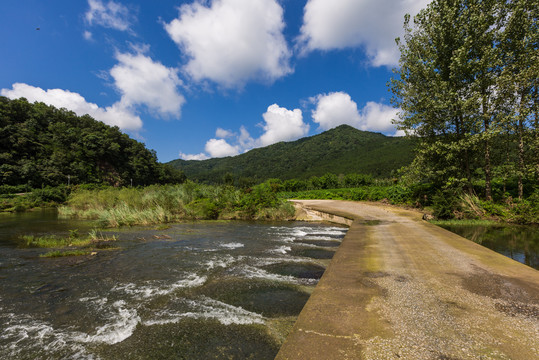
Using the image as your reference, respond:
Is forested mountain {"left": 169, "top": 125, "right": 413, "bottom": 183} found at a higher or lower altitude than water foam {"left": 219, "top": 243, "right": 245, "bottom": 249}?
higher

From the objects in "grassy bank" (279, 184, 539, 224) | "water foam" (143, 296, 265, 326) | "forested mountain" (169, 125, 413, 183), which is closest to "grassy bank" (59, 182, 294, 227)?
"grassy bank" (279, 184, 539, 224)

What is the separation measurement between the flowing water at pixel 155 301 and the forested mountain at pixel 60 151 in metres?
62.9

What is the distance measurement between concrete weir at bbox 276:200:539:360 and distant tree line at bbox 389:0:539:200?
33.5ft

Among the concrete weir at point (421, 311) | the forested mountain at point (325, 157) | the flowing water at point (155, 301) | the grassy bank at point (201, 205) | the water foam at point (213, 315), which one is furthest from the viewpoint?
the forested mountain at point (325, 157)

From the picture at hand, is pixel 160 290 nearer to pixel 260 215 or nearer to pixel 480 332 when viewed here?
pixel 480 332

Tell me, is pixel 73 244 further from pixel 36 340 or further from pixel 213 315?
pixel 213 315

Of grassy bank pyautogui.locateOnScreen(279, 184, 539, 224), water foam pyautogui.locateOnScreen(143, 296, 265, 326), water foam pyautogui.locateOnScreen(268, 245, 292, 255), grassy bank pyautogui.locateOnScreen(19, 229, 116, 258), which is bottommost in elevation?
grassy bank pyautogui.locateOnScreen(19, 229, 116, 258)

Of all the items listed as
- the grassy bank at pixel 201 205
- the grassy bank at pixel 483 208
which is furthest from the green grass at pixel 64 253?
the grassy bank at pixel 483 208

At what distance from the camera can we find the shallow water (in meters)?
6.22

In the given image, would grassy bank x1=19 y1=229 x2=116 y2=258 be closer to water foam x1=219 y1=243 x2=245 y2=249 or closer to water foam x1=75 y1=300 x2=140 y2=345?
water foam x1=219 y1=243 x2=245 y2=249

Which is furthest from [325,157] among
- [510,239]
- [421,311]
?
[421,311]

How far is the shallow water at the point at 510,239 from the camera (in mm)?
6219

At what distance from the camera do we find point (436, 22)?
12.8m

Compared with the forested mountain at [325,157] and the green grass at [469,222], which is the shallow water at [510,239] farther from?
the forested mountain at [325,157]
